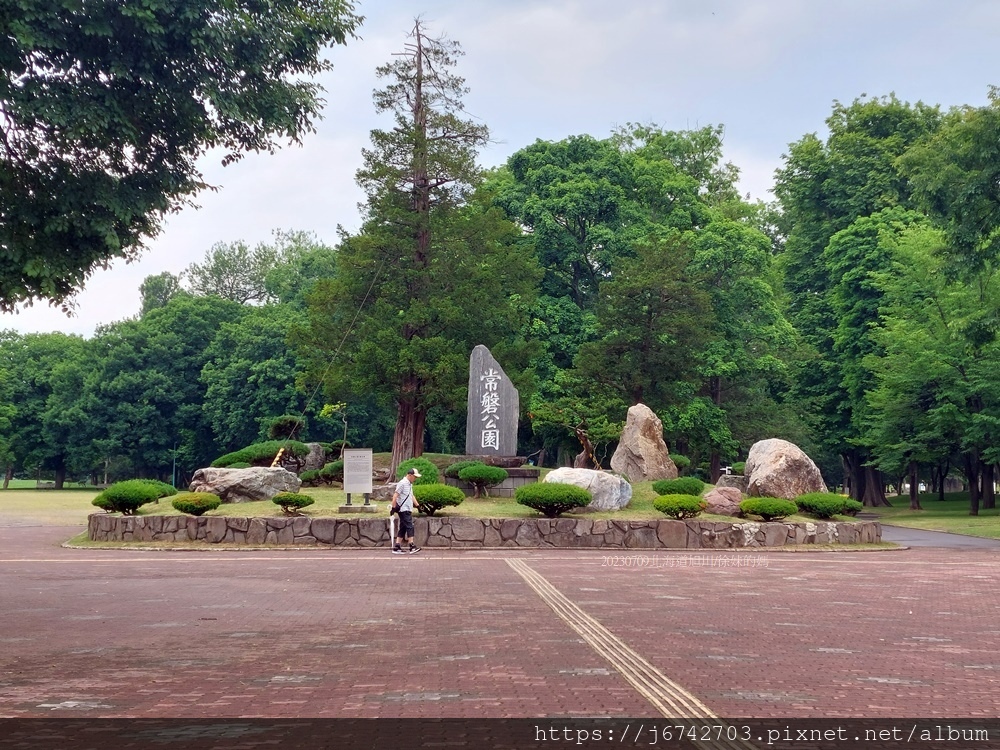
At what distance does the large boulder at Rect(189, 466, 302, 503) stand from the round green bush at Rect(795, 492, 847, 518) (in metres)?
14.3

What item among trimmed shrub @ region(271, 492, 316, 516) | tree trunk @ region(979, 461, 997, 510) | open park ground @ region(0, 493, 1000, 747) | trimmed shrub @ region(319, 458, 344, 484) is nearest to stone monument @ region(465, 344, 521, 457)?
trimmed shrub @ region(319, 458, 344, 484)

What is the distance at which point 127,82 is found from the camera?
10305 millimetres

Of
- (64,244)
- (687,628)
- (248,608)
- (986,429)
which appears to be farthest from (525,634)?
(986,429)

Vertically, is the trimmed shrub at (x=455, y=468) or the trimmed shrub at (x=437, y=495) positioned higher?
the trimmed shrub at (x=455, y=468)

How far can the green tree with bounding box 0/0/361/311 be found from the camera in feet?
31.5

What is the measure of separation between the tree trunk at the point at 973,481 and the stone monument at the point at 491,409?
20.9 meters

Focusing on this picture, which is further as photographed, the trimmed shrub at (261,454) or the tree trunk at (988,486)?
the tree trunk at (988,486)

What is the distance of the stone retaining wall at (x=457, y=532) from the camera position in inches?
907

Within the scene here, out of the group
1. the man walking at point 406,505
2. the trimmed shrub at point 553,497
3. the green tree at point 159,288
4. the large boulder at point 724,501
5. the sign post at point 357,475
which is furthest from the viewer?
the green tree at point 159,288

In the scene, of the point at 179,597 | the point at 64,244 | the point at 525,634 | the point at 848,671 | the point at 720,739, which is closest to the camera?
the point at 720,739

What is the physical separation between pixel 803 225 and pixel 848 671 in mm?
46088

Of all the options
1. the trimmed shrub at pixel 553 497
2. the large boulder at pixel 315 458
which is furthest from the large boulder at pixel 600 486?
the large boulder at pixel 315 458

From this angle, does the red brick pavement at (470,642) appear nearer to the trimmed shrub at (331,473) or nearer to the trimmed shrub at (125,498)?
the trimmed shrub at (125,498)

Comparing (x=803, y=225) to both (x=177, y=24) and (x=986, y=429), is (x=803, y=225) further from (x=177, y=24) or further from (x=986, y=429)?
(x=177, y=24)
